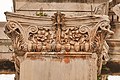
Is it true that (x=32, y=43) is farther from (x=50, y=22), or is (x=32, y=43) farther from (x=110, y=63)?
(x=110, y=63)

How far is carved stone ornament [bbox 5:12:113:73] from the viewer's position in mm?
8906

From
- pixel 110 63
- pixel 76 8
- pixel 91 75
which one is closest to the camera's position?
pixel 91 75

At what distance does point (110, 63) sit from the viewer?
460 inches

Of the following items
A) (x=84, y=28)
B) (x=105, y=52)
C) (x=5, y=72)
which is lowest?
(x=5, y=72)

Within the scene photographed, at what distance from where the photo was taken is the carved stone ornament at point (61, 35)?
8.91 metres

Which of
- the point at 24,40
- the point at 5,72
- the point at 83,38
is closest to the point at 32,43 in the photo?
the point at 24,40

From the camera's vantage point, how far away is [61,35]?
29.5 ft

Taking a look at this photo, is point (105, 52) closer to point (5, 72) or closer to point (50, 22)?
point (50, 22)

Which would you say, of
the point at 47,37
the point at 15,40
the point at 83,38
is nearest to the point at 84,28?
the point at 83,38

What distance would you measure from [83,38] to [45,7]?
147 centimetres

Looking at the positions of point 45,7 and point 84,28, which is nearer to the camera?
point 84,28

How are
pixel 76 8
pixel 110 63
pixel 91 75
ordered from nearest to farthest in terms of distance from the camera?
pixel 91 75
pixel 76 8
pixel 110 63

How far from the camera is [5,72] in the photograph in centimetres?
1175

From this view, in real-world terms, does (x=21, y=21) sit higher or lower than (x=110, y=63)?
higher
